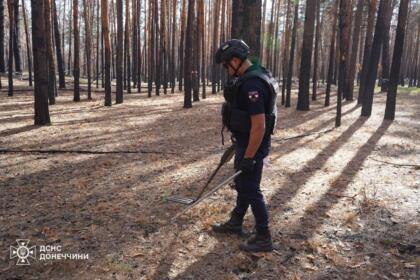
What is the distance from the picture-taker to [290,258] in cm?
369

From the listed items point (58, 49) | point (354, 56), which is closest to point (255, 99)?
point (354, 56)

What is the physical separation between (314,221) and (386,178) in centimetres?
257

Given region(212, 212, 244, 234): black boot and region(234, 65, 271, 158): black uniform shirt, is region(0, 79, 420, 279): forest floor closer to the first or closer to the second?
region(212, 212, 244, 234): black boot

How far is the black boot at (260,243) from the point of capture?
12.2ft

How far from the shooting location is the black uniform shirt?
3367 mm

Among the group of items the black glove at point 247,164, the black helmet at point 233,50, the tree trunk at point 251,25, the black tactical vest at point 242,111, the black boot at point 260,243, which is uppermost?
the tree trunk at point 251,25

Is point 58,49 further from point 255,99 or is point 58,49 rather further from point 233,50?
point 255,99

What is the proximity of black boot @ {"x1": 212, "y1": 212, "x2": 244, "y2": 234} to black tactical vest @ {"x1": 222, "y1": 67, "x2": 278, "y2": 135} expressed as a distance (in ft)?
3.48

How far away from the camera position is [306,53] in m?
14.9

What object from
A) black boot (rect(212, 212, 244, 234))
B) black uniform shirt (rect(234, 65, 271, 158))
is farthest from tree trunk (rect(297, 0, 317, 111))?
black uniform shirt (rect(234, 65, 271, 158))

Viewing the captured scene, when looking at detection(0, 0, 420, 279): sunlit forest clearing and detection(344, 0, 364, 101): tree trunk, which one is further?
detection(344, 0, 364, 101): tree trunk

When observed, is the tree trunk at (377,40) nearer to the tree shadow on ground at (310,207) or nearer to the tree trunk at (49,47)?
the tree shadow on ground at (310,207)
